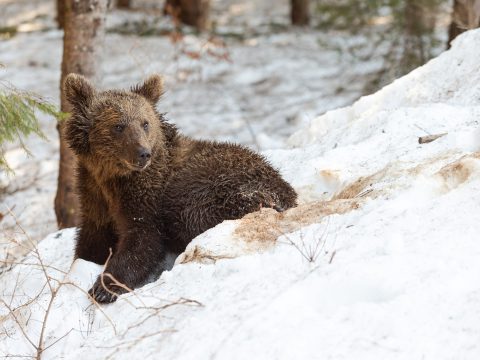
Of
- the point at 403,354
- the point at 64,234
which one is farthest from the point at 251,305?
the point at 64,234

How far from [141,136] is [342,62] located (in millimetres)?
9424

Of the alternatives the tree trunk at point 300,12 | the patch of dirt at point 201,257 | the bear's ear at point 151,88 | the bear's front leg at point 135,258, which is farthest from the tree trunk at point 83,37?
the tree trunk at point 300,12

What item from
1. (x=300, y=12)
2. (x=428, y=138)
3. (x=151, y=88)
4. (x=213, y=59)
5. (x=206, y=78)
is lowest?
(x=206, y=78)

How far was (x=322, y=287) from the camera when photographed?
12.1 ft

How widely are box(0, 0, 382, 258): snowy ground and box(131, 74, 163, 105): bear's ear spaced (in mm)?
3278

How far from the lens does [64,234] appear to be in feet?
22.1

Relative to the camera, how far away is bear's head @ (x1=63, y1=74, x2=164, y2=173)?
559cm

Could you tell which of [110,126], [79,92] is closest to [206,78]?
[79,92]

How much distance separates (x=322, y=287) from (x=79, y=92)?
303 centimetres

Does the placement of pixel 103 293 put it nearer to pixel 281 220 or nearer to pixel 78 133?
pixel 281 220

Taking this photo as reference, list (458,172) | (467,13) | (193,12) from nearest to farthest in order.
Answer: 1. (458,172)
2. (467,13)
3. (193,12)

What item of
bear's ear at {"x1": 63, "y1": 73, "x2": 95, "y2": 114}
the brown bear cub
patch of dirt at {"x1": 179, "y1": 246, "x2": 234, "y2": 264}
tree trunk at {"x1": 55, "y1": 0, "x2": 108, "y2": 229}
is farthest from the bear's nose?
tree trunk at {"x1": 55, "y1": 0, "x2": 108, "y2": 229}

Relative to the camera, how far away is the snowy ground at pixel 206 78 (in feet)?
34.6

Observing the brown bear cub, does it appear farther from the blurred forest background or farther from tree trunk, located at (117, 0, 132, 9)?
tree trunk, located at (117, 0, 132, 9)
